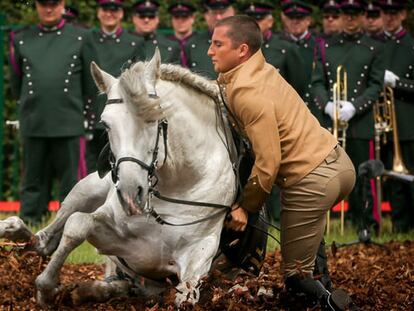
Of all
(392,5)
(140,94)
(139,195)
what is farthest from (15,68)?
(139,195)

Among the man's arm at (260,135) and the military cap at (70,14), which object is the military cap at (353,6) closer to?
the military cap at (70,14)

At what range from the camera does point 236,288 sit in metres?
7.85

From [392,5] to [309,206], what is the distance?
710 cm

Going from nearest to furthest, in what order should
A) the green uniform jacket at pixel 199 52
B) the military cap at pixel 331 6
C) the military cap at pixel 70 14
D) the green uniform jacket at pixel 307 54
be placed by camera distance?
the green uniform jacket at pixel 199 52, the green uniform jacket at pixel 307 54, the military cap at pixel 70 14, the military cap at pixel 331 6

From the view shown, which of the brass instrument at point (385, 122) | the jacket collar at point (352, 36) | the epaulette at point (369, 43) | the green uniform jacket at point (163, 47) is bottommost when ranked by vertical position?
the brass instrument at point (385, 122)

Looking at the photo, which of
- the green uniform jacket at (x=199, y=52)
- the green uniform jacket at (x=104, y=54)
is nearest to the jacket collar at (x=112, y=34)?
the green uniform jacket at (x=104, y=54)

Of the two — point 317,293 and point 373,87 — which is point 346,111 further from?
point 317,293

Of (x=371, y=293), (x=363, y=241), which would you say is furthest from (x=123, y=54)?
(x=371, y=293)

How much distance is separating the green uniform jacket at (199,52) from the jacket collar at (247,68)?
5.11 metres

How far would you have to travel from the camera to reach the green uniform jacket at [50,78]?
12938 mm

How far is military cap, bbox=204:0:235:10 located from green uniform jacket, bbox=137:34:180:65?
55 centimetres

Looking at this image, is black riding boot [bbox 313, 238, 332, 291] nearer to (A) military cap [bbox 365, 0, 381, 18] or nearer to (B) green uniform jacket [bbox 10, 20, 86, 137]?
(B) green uniform jacket [bbox 10, 20, 86, 137]

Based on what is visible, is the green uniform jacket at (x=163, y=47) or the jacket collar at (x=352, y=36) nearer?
the green uniform jacket at (x=163, y=47)

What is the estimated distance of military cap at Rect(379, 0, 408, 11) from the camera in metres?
14.2
